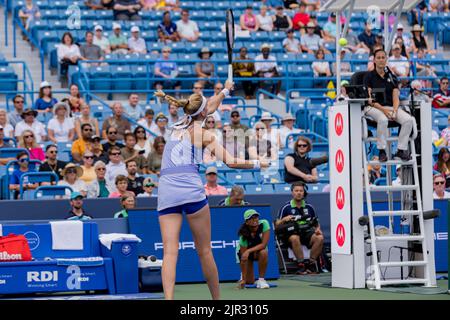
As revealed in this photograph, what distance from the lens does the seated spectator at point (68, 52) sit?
76.2 ft

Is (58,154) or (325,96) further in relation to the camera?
(325,96)

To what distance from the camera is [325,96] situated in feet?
75.2

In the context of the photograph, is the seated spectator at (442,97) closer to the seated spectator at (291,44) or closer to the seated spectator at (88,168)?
the seated spectator at (291,44)

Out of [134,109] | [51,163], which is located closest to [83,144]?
[51,163]

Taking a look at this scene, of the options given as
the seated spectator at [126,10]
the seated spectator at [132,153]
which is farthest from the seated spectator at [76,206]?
the seated spectator at [126,10]

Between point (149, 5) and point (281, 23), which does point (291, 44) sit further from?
point (149, 5)

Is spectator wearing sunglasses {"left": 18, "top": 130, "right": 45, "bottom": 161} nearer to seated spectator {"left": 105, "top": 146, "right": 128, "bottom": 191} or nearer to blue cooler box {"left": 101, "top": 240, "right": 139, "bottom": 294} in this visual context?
seated spectator {"left": 105, "top": 146, "right": 128, "bottom": 191}

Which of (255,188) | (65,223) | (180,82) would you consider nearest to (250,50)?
(180,82)

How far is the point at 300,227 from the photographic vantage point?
635 inches

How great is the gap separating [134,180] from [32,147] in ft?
6.96

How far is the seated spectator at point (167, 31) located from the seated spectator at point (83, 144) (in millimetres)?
6529

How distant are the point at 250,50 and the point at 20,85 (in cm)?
524

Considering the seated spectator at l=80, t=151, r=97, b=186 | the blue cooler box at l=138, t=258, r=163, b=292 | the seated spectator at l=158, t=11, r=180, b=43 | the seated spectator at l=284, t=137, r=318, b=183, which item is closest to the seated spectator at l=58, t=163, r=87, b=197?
the seated spectator at l=80, t=151, r=97, b=186
